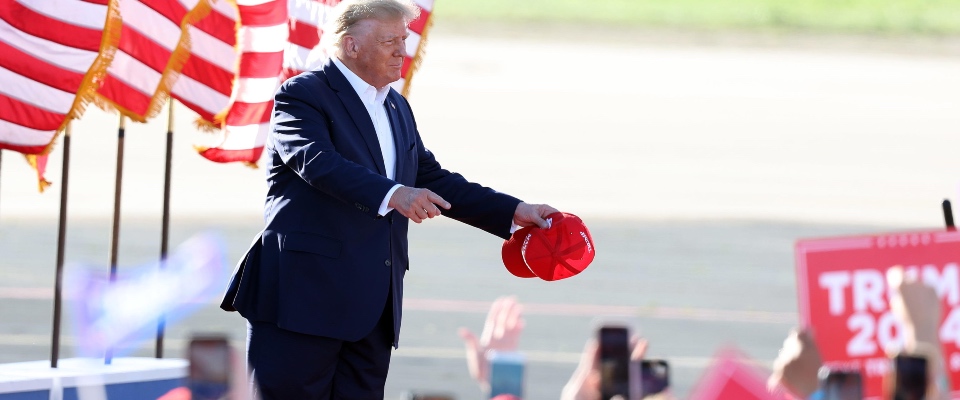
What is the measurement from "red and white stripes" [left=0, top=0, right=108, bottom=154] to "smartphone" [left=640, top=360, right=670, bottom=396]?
9.00ft

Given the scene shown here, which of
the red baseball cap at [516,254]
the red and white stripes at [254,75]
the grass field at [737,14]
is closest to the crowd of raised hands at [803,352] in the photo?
the red baseball cap at [516,254]

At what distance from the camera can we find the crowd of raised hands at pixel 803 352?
1530 millimetres

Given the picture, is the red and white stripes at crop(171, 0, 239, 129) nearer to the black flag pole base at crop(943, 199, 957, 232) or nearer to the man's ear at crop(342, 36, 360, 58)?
the man's ear at crop(342, 36, 360, 58)

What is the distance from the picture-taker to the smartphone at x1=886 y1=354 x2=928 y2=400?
131cm

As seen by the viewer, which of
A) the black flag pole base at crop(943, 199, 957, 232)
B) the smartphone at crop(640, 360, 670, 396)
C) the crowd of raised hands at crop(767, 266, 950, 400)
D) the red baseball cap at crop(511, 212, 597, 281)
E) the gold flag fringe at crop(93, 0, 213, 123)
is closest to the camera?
the smartphone at crop(640, 360, 670, 396)

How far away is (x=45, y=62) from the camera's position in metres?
4.08

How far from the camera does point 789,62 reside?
28.0 m

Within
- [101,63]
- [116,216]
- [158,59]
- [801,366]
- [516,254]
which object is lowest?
[801,366]

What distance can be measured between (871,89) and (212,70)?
2203 centimetres

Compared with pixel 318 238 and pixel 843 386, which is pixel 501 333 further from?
pixel 843 386

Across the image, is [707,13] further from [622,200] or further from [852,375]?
[852,375]

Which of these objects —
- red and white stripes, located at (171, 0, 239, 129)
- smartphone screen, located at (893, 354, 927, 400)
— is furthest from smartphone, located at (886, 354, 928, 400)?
red and white stripes, located at (171, 0, 239, 129)

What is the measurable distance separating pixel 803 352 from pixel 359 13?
1640 millimetres

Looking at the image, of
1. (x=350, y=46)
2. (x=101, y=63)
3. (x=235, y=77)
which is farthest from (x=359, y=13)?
(x=235, y=77)
